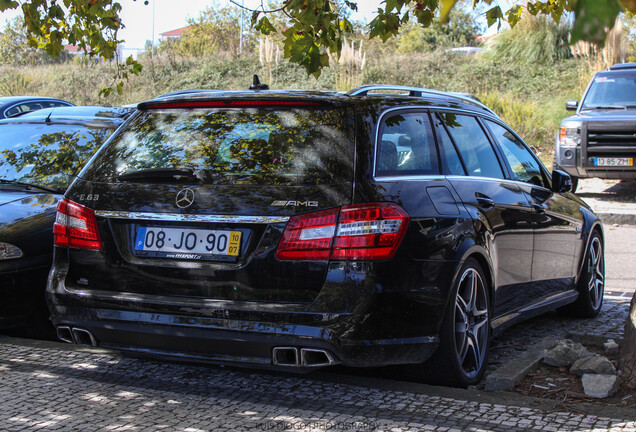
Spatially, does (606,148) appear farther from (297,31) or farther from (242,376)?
(242,376)

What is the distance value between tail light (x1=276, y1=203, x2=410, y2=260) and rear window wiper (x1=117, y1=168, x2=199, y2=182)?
23.5 inches

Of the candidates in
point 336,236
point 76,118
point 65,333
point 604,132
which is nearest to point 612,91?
point 604,132

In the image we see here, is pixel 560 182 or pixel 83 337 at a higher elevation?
pixel 560 182

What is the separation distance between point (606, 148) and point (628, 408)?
1121 cm

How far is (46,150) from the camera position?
656cm

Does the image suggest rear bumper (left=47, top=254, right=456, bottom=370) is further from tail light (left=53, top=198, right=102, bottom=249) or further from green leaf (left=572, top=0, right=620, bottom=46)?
green leaf (left=572, top=0, right=620, bottom=46)

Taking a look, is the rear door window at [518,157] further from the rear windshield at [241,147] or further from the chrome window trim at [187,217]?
the chrome window trim at [187,217]

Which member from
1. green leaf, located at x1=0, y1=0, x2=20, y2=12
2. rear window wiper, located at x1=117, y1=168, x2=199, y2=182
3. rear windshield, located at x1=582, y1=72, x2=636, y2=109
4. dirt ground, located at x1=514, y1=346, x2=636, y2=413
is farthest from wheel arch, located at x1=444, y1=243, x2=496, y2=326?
rear windshield, located at x1=582, y1=72, x2=636, y2=109

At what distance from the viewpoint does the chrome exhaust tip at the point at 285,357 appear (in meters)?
3.70

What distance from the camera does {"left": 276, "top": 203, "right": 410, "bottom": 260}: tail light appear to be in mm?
3645

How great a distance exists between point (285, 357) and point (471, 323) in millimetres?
1258

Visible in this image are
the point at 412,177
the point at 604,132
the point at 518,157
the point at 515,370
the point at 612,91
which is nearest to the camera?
the point at 412,177

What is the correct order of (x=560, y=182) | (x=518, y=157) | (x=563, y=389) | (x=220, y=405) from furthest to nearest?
(x=560, y=182)
(x=518, y=157)
(x=563, y=389)
(x=220, y=405)

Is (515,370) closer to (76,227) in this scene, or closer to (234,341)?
(234,341)
